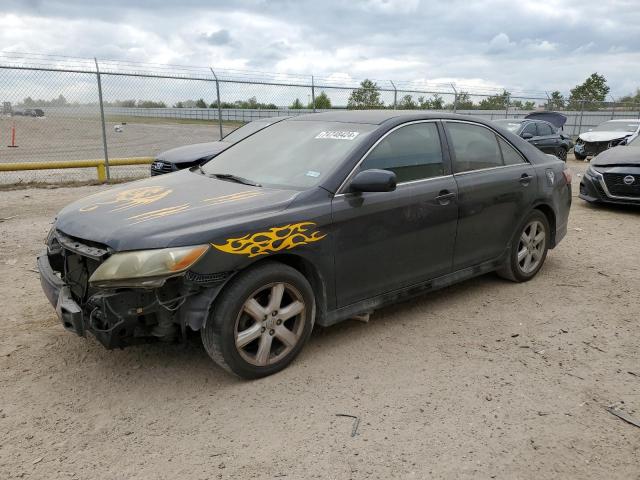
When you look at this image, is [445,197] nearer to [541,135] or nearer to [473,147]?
[473,147]

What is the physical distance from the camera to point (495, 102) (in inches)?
901

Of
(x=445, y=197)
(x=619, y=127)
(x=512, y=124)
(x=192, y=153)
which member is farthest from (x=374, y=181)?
(x=619, y=127)

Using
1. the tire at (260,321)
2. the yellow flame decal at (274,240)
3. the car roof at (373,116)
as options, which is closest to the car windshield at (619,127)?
the car roof at (373,116)

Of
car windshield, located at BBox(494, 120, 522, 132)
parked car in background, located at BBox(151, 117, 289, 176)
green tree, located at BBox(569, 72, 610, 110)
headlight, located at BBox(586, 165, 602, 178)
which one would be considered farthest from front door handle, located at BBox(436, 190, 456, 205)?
green tree, located at BBox(569, 72, 610, 110)

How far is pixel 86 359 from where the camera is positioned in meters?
3.58

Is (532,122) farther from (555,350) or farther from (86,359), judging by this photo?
(86,359)

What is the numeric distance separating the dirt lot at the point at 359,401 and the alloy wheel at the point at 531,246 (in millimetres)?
538

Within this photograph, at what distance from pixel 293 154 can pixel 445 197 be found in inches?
48.1

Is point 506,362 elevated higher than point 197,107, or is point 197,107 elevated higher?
point 197,107

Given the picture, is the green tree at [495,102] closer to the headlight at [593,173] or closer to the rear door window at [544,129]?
the rear door window at [544,129]

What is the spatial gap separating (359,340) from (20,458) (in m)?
2.20

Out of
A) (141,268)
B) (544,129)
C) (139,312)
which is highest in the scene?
(544,129)

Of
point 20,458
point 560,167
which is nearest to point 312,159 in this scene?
point 20,458

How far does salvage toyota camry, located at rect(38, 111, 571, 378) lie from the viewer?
300 centimetres
